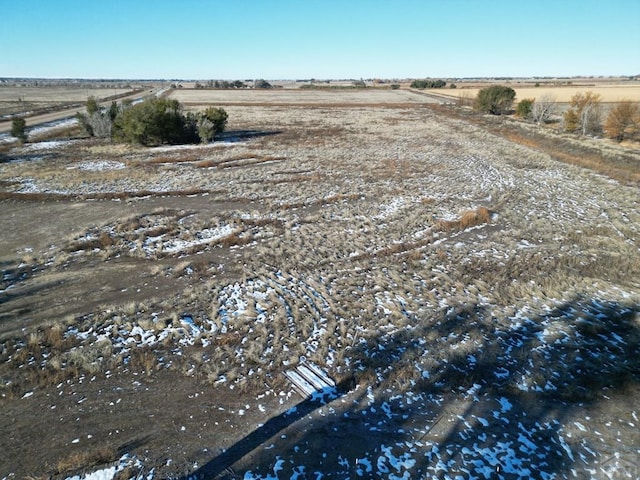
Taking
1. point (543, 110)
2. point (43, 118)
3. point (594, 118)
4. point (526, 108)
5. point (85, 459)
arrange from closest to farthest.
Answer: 1. point (85, 459)
2. point (594, 118)
3. point (543, 110)
4. point (43, 118)
5. point (526, 108)

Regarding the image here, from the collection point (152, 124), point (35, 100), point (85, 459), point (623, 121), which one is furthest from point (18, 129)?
point (35, 100)

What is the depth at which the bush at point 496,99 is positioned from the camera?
57.8m

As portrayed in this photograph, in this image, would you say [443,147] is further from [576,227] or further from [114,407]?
[114,407]

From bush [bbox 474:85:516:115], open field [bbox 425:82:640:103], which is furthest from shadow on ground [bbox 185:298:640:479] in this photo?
open field [bbox 425:82:640:103]

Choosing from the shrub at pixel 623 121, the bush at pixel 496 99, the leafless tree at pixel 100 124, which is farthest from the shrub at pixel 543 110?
the leafless tree at pixel 100 124

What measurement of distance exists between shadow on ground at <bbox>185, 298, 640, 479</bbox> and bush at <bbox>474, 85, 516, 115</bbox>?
58.2m

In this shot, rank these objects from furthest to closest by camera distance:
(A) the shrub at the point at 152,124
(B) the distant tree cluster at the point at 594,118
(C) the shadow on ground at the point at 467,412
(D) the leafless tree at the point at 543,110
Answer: (D) the leafless tree at the point at 543,110 < (B) the distant tree cluster at the point at 594,118 < (A) the shrub at the point at 152,124 < (C) the shadow on ground at the point at 467,412

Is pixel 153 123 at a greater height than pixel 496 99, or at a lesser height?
lesser

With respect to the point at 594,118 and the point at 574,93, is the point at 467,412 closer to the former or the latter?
the point at 594,118

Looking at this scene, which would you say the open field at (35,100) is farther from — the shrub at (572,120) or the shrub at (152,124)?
the shrub at (572,120)

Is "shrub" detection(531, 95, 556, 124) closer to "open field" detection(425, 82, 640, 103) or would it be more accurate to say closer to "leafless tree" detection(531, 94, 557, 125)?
"leafless tree" detection(531, 94, 557, 125)

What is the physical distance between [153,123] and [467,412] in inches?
1279

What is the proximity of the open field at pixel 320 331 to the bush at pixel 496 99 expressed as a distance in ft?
143

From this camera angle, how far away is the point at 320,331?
8.88m
